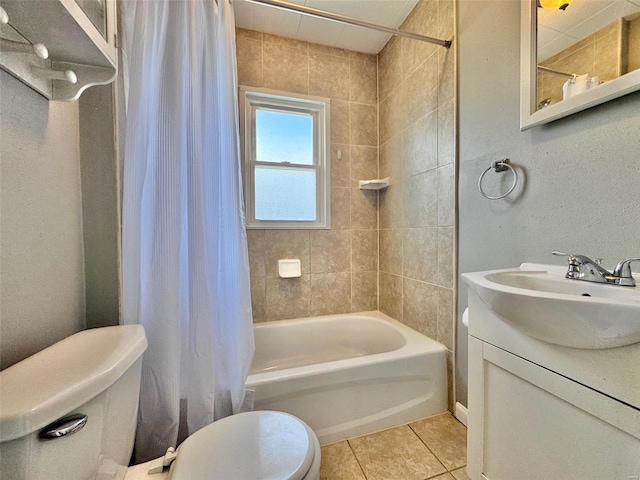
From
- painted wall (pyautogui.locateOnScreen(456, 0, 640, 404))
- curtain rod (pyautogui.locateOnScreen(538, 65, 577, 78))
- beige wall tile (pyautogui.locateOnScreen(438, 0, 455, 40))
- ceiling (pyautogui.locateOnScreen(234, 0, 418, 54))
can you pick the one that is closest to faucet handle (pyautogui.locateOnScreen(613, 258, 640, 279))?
painted wall (pyautogui.locateOnScreen(456, 0, 640, 404))

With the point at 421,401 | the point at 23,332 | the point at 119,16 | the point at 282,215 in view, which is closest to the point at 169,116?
the point at 119,16

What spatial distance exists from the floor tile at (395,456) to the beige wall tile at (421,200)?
47.0 inches

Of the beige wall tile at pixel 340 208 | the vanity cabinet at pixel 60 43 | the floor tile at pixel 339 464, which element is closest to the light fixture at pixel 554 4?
the beige wall tile at pixel 340 208

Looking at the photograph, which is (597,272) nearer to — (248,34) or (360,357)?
(360,357)

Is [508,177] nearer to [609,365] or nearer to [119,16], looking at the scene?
[609,365]

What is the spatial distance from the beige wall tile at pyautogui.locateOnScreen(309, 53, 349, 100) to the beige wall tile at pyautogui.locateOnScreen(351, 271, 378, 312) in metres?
1.48

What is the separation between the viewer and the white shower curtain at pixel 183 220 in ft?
3.21

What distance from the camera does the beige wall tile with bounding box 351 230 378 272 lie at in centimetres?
221

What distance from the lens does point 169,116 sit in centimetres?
102

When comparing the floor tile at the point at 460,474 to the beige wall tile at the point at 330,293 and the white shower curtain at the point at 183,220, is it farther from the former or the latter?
the beige wall tile at the point at 330,293

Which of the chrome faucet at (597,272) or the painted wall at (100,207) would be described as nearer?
the chrome faucet at (597,272)

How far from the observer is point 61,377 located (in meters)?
0.52

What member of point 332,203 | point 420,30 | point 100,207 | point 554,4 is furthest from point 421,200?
point 100,207

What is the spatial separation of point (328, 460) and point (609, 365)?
1153 millimetres
